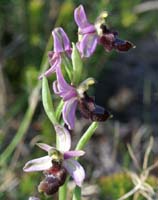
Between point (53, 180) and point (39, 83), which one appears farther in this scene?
point (39, 83)

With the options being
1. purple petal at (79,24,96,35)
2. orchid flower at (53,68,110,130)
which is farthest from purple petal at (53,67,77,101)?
purple petal at (79,24,96,35)

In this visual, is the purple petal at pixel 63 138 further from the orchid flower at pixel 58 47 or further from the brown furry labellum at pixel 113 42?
the brown furry labellum at pixel 113 42

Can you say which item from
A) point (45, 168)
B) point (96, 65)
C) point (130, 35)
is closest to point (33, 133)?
point (96, 65)

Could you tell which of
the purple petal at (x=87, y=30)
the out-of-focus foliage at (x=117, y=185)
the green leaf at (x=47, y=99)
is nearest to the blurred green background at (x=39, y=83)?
the out-of-focus foliage at (x=117, y=185)

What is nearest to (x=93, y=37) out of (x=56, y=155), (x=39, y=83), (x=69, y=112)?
(x=69, y=112)

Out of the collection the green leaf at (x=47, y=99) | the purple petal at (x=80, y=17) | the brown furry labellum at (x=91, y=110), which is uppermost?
the purple petal at (x=80, y=17)

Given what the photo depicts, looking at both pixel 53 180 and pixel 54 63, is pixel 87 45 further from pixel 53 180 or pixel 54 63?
pixel 53 180
